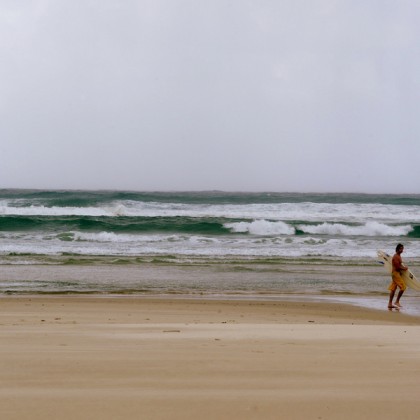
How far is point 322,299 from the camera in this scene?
1205 centimetres

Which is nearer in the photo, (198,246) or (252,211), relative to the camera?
(198,246)

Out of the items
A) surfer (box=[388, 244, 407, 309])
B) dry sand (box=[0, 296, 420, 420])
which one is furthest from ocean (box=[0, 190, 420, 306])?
dry sand (box=[0, 296, 420, 420])

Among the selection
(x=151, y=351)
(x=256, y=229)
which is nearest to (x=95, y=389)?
(x=151, y=351)

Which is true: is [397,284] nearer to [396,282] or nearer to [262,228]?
[396,282]

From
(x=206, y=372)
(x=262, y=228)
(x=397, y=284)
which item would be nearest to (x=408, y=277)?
(x=397, y=284)

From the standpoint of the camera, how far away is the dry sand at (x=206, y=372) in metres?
3.33

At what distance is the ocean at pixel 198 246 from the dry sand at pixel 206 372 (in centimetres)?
662

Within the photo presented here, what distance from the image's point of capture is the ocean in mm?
13766

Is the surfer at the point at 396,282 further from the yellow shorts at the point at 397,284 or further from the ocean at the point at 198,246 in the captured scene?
the ocean at the point at 198,246

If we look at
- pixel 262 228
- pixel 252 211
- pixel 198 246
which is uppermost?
pixel 252 211

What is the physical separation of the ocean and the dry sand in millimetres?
6624

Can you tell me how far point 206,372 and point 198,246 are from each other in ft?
59.7

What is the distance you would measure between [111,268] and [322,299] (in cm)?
604

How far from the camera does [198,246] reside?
73.3 feet
